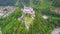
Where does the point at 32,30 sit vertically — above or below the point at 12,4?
above

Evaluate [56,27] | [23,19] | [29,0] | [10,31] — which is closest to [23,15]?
[23,19]

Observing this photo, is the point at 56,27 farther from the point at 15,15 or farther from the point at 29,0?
the point at 29,0

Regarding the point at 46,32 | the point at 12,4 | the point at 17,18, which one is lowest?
the point at 12,4

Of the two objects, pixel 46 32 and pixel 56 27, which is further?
pixel 56 27

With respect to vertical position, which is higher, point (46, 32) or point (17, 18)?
point (17, 18)

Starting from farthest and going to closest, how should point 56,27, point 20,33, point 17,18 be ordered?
point 56,27, point 17,18, point 20,33

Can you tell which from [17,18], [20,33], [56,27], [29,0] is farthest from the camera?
[29,0]

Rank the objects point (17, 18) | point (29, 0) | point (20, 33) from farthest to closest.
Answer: point (29, 0)
point (17, 18)
point (20, 33)

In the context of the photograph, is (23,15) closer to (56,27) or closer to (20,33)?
(20,33)

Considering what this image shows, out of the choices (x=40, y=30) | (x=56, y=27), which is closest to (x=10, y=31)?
(x=40, y=30)
